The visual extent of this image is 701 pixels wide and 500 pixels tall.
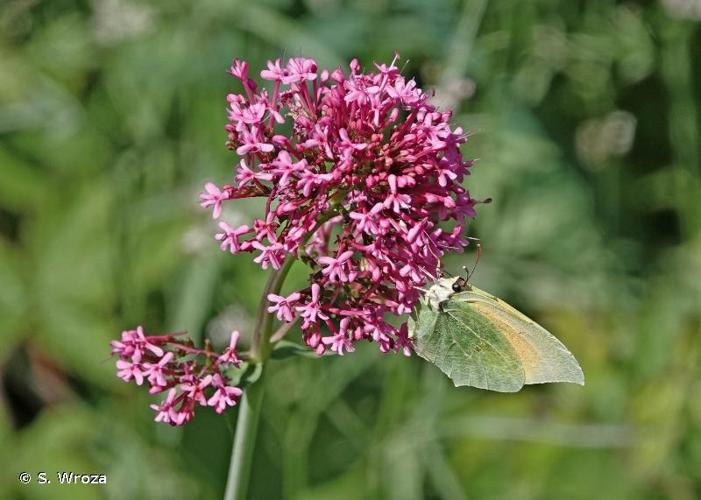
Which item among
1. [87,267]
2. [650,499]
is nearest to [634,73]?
[650,499]

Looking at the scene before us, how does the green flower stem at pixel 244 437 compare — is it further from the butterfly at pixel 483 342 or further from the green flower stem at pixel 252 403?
the butterfly at pixel 483 342

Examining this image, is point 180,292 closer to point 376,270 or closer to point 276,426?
point 276,426

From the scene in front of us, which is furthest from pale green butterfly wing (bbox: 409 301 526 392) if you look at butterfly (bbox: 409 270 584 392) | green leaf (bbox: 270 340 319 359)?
green leaf (bbox: 270 340 319 359)

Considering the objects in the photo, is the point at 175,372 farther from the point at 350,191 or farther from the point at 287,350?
the point at 350,191

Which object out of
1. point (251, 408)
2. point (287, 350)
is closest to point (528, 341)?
point (287, 350)

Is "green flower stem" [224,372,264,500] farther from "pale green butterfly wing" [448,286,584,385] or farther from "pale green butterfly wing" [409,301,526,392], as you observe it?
"pale green butterfly wing" [448,286,584,385]

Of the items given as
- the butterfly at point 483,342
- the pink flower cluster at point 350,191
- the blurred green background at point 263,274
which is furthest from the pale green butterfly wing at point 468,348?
the blurred green background at point 263,274
